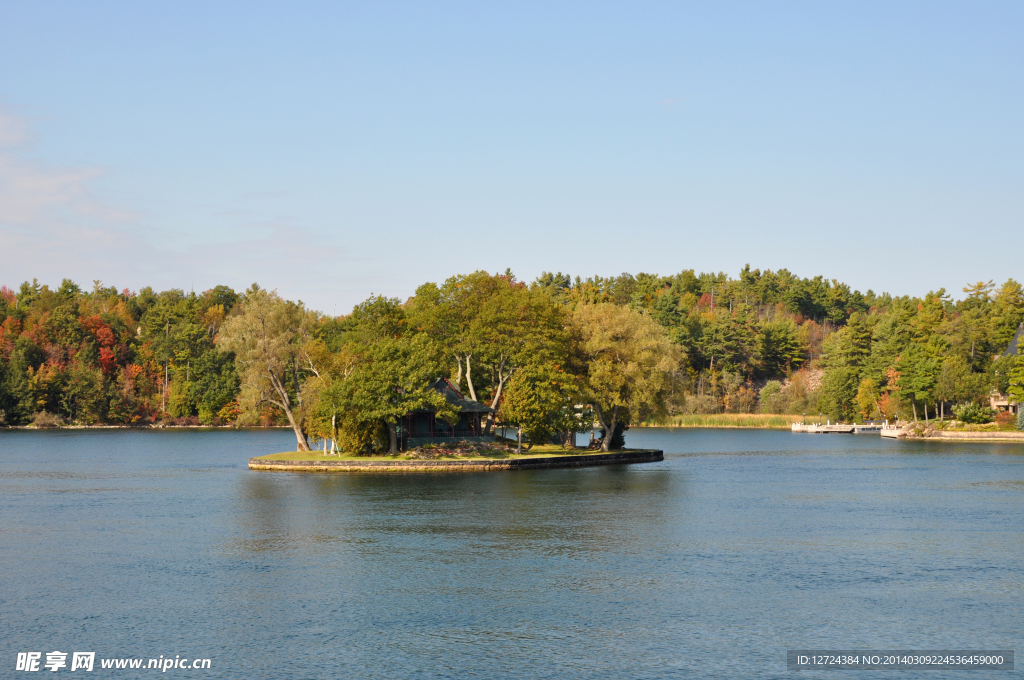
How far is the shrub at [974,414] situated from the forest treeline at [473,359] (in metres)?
2.34

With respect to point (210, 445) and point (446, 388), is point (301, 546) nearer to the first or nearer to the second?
point (446, 388)

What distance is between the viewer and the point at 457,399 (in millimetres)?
72562

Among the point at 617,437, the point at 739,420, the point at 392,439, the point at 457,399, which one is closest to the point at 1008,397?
the point at 739,420

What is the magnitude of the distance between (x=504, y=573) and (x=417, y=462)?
34.4 metres

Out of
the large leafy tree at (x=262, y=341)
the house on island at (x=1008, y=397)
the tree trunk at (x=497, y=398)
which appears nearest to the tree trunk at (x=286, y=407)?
the large leafy tree at (x=262, y=341)

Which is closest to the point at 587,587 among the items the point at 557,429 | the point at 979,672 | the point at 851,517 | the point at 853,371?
the point at 979,672

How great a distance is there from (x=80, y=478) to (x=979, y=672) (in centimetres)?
5977

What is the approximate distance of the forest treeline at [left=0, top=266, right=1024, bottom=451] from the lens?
→ 2758 inches

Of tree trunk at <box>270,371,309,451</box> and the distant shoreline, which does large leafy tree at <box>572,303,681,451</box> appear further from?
the distant shoreline

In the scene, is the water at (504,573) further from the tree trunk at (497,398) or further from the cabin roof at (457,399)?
the tree trunk at (497,398)

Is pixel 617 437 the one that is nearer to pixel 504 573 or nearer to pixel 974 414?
pixel 504 573

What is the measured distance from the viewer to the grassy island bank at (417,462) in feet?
211

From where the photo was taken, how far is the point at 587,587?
2928cm

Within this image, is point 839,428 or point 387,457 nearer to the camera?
point 387,457
